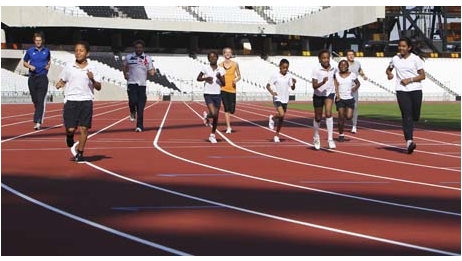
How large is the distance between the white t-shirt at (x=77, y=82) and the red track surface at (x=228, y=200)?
82cm

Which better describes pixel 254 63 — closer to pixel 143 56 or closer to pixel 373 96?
pixel 373 96

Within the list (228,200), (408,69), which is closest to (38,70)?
(408,69)

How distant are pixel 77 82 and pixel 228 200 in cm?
367

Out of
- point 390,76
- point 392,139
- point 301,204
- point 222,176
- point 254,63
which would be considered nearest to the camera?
point 301,204

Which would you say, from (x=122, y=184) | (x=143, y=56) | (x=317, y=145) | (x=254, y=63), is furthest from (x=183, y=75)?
(x=122, y=184)

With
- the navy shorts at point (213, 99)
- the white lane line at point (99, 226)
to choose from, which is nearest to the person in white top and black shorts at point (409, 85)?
the navy shorts at point (213, 99)

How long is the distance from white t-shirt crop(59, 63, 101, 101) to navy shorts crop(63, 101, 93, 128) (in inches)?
2.5

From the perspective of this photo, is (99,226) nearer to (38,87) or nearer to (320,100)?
(320,100)

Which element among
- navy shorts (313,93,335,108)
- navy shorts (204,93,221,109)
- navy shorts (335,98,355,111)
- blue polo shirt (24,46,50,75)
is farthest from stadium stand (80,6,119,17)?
navy shorts (313,93,335,108)

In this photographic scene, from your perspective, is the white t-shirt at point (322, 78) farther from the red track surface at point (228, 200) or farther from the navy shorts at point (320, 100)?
the red track surface at point (228, 200)

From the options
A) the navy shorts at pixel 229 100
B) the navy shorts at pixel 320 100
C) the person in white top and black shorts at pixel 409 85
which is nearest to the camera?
the person in white top and black shorts at pixel 409 85

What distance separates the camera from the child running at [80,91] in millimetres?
9531

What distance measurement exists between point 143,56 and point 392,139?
5176 millimetres

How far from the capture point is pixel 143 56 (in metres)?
15.6
